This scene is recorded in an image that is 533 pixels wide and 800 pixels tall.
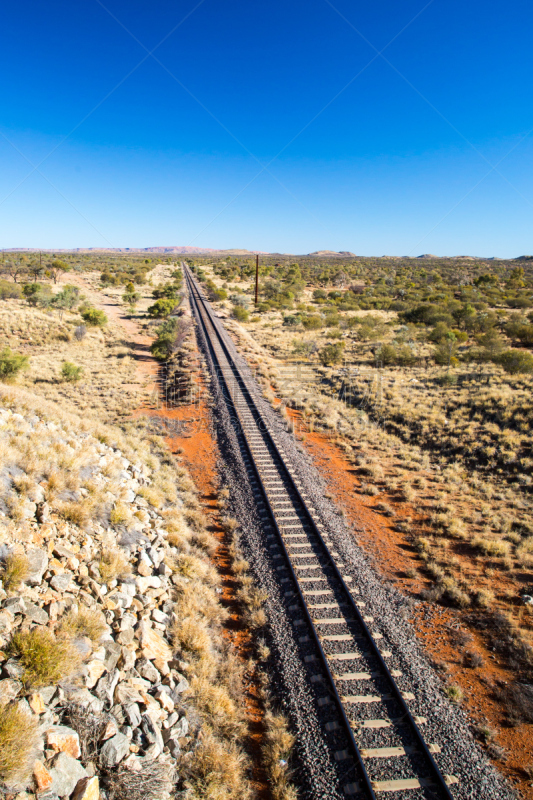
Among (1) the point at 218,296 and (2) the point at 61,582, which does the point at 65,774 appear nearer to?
(2) the point at 61,582

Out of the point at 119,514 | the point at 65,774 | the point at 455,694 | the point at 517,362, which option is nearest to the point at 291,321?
the point at 517,362

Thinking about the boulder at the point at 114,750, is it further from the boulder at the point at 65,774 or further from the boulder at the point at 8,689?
the boulder at the point at 8,689

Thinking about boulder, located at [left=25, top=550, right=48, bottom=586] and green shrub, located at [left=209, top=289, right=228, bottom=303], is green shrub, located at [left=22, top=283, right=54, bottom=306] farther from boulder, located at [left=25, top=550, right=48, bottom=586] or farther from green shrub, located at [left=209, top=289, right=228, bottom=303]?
boulder, located at [left=25, top=550, right=48, bottom=586]

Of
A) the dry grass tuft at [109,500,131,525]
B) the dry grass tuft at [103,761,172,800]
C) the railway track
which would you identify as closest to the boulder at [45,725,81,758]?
the dry grass tuft at [103,761,172,800]

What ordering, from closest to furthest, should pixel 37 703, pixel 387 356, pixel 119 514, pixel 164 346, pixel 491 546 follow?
pixel 37 703 → pixel 119 514 → pixel 491 546 → pixel 387 356 → pixel 164 346

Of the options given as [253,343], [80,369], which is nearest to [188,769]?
[80,369]

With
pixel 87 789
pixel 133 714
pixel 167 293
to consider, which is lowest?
pixel 133 714

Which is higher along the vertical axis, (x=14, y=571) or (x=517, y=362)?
(x=517, y=362)

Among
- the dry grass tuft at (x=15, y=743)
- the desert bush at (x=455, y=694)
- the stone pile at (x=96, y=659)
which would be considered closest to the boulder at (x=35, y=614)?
the stone pile at (x=96, y=659)
